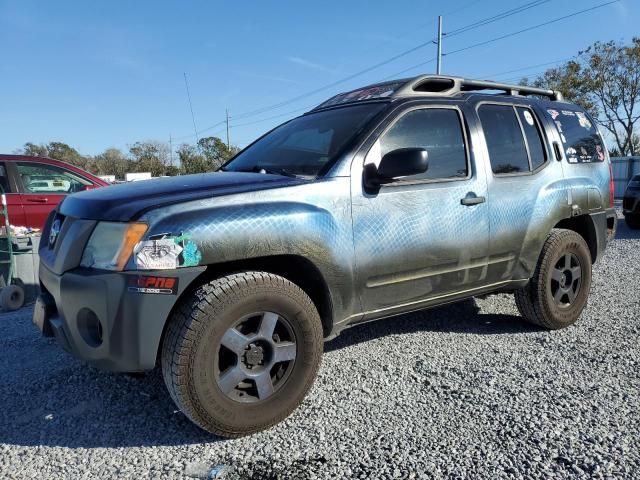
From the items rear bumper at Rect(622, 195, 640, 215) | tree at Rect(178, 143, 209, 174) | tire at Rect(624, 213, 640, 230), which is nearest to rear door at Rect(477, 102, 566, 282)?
rear bumper at Rect(622, 195, 640, 215)

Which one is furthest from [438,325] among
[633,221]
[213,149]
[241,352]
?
[213,149]

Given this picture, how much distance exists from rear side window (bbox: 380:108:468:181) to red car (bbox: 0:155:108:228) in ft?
18.0

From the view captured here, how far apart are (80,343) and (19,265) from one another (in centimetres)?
399

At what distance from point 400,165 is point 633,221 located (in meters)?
10.0

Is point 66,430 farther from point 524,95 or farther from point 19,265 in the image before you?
point 524,95

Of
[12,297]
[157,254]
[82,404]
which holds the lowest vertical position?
[82,404]

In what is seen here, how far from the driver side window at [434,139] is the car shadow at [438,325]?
1.41m

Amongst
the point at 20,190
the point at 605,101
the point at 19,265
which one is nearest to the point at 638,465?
the point at 19,265

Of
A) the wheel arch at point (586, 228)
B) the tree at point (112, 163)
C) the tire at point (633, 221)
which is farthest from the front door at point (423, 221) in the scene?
the tree at point (112, 163)

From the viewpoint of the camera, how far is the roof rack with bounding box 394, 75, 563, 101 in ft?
11.5

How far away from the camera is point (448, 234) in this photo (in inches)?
128

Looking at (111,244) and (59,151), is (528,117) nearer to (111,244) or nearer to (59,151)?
(111,244)

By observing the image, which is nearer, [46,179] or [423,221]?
[423,221]

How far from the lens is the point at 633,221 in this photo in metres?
10.6
